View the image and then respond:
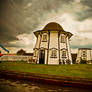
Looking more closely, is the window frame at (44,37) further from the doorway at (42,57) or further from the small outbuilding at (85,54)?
the small outbuilding at (85,54)

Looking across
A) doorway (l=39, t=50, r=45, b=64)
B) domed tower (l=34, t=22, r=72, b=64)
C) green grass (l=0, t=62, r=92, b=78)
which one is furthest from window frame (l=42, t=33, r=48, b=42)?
green grass (l=0, t=62, r=92, b=78)

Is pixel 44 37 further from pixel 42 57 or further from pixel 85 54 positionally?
pixel 85 54

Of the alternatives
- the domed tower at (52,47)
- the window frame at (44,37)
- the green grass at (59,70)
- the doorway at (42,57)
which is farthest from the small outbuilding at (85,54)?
the green grass at (59,70)

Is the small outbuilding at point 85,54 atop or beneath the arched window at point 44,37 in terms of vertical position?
beneath

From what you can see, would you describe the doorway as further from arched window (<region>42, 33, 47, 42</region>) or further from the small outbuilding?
the small outbuilding

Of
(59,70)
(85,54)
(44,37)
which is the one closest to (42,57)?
(44,37)

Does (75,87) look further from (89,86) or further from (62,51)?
(62,51)

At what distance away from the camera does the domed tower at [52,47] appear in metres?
17.2

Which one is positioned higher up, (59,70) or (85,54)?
(85,54)

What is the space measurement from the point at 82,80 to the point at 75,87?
69 cm

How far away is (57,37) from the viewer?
18.0 m

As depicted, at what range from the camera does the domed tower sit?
17.2 m

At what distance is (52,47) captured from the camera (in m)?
17.5

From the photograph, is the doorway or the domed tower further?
the doorway
